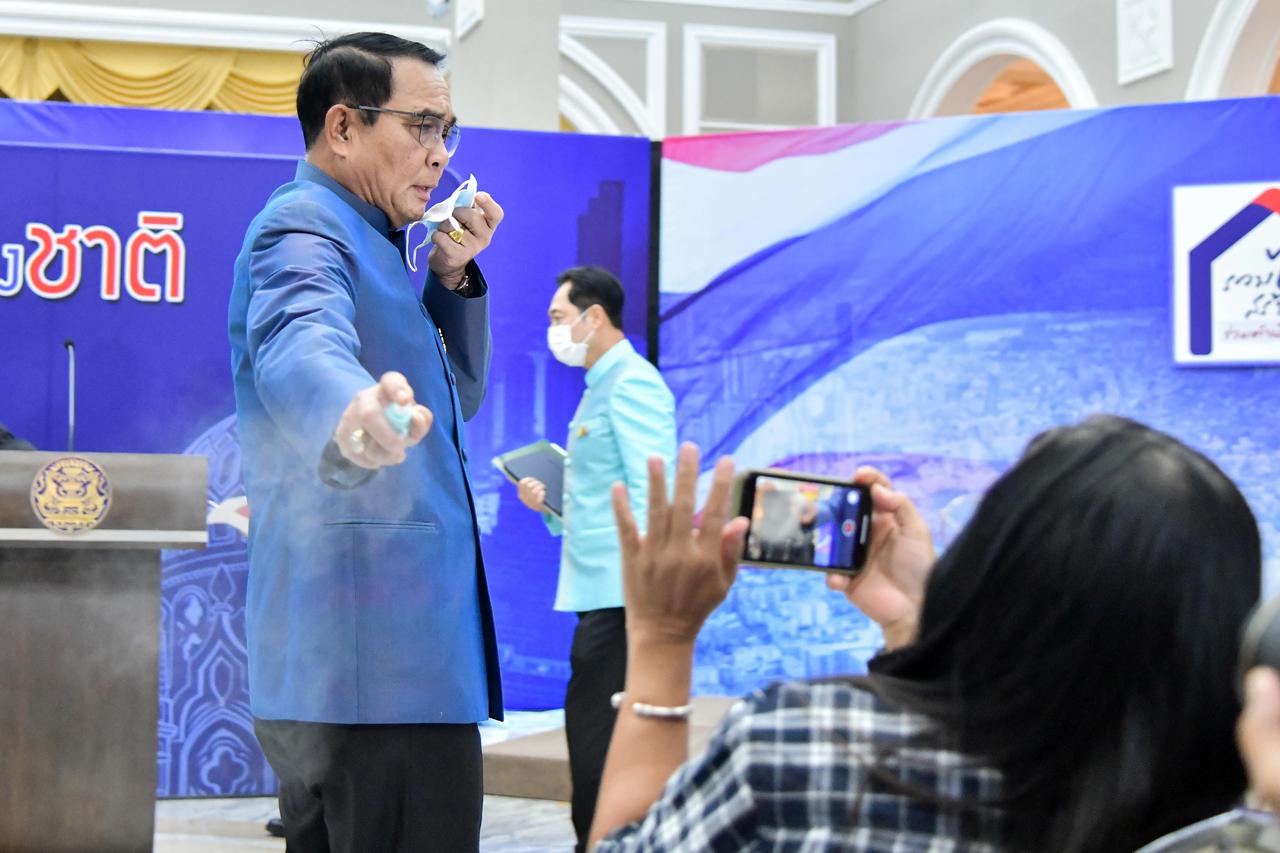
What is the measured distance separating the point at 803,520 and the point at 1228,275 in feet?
12.0

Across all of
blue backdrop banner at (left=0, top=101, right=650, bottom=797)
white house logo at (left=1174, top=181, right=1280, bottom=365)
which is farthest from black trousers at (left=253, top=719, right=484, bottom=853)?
white house logo at (left=1174, top=181, right=1280, bottom=365)

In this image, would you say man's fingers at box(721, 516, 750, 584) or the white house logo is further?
the white house logo

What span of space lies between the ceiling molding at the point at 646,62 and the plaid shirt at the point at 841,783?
30.6 ft

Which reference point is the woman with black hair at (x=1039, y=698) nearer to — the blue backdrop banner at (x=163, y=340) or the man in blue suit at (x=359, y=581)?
the man in blue suit at (x=359, y=581)

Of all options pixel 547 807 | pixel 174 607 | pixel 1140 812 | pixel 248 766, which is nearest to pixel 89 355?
pixel 174 607

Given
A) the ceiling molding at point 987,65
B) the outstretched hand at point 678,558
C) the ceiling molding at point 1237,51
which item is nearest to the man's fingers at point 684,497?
the outstretched hand at point 678,558

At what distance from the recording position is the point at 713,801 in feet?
2.84

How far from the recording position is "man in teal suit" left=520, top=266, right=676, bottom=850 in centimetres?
328

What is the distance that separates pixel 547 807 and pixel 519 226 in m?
1.84

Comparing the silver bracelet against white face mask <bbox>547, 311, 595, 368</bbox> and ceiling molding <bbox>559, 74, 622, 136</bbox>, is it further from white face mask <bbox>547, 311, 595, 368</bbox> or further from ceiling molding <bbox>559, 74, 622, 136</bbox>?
ceiling molding <bbox>559, 74, 622, 136</bbox>

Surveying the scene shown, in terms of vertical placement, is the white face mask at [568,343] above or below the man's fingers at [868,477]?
above

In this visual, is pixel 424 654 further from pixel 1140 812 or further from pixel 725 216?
pixel 725 216

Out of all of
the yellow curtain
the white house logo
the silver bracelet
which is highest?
the yellow curtain

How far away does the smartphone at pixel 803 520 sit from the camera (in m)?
1.03
